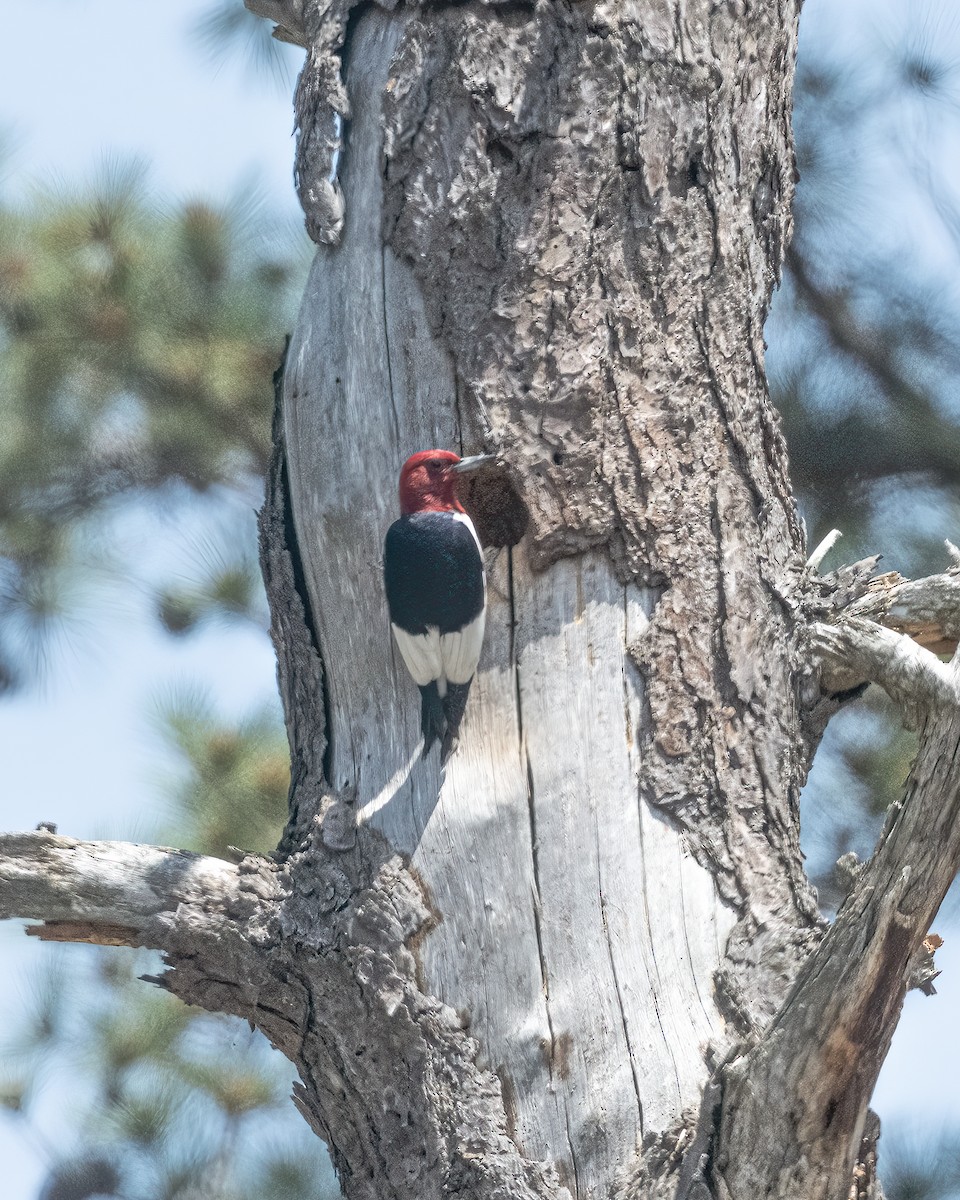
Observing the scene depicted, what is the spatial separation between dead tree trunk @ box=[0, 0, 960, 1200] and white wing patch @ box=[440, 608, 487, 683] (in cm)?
5

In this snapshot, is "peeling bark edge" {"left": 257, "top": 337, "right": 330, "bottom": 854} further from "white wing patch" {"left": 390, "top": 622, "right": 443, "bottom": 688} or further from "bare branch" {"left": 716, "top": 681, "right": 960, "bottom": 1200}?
"bare branch" {"left": 716, "top": 681, "right": 960, "bottom": 1200}

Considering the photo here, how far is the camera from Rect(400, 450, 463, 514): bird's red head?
184 cm

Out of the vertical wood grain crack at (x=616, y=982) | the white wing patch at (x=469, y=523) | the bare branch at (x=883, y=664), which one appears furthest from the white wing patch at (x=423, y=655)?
the bare branch at (x=883, y=664)

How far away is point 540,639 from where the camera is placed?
1845mm

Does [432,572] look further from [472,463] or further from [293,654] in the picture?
[293,654]

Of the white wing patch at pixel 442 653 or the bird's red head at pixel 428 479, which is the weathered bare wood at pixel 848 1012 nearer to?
the white wing patch at pixel 442 653

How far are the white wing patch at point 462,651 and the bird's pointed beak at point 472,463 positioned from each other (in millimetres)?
210

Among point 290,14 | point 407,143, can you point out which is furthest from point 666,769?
point 290,14

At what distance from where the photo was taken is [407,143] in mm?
1929

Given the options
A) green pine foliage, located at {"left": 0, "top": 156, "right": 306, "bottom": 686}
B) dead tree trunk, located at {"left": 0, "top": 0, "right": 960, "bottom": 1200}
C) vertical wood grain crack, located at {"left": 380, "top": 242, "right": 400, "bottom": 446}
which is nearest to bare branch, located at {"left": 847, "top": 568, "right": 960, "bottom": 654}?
dead tree trunk, located at {"left": 0, "top": 0, "right": 960, "bottom": 1200}

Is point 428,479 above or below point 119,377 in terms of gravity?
below

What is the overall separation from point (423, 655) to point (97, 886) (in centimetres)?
57

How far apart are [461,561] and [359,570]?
0.19m

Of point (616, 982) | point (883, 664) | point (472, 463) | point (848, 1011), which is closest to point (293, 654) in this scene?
point (472, 463)
